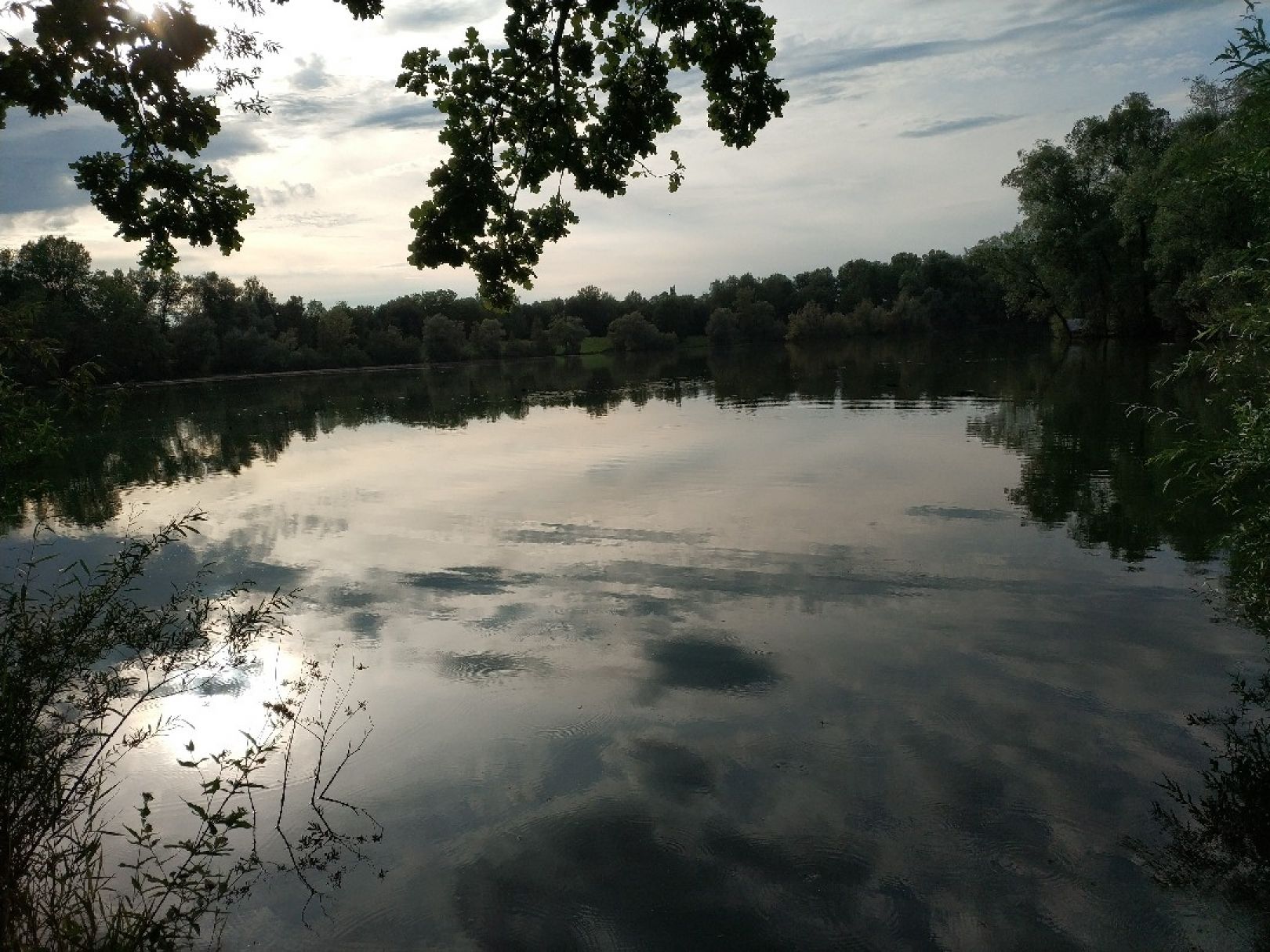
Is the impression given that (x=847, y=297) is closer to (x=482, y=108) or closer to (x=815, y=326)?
(x=815, y=326)

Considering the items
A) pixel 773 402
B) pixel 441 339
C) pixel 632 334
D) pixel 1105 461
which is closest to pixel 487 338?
pixel 441 339

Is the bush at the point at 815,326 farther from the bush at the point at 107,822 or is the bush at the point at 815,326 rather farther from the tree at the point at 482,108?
the bush at the point at 107,822

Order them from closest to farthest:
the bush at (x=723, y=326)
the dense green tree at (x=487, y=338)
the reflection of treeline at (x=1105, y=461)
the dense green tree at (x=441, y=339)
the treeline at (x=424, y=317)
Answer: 1. the reflection of treeline at (x=1105, y=461)
2. the treeline at (x=424, y=317)
3. the dense green tree at (x=441, y=339)
4. the dense green tree at (x=487, y=338)
5. the bush at (x=723, y=326)

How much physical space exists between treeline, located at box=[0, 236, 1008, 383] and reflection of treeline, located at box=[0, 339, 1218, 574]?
12.3 m

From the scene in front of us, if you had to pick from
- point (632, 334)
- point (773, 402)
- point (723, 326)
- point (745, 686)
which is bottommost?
point (745, 686)

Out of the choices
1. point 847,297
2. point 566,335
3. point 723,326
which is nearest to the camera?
point 566,335

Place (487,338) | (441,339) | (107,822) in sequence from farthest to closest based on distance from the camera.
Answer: (487,338) < (441,339) < (107,822)

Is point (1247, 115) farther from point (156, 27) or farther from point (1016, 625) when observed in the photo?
point (156, 27)

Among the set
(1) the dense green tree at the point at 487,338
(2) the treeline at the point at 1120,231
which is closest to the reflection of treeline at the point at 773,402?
(2) the treeline at the point at 1120,231

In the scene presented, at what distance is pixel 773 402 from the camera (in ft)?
A: 125

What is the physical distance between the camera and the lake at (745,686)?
586 cm

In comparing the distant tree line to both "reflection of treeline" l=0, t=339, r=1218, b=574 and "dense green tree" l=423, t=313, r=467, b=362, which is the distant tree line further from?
"reflection of treeline" l=0, t=339, r=1218, b=574

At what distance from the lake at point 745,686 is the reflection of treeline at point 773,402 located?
0.25 m

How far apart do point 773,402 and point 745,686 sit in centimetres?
3016
